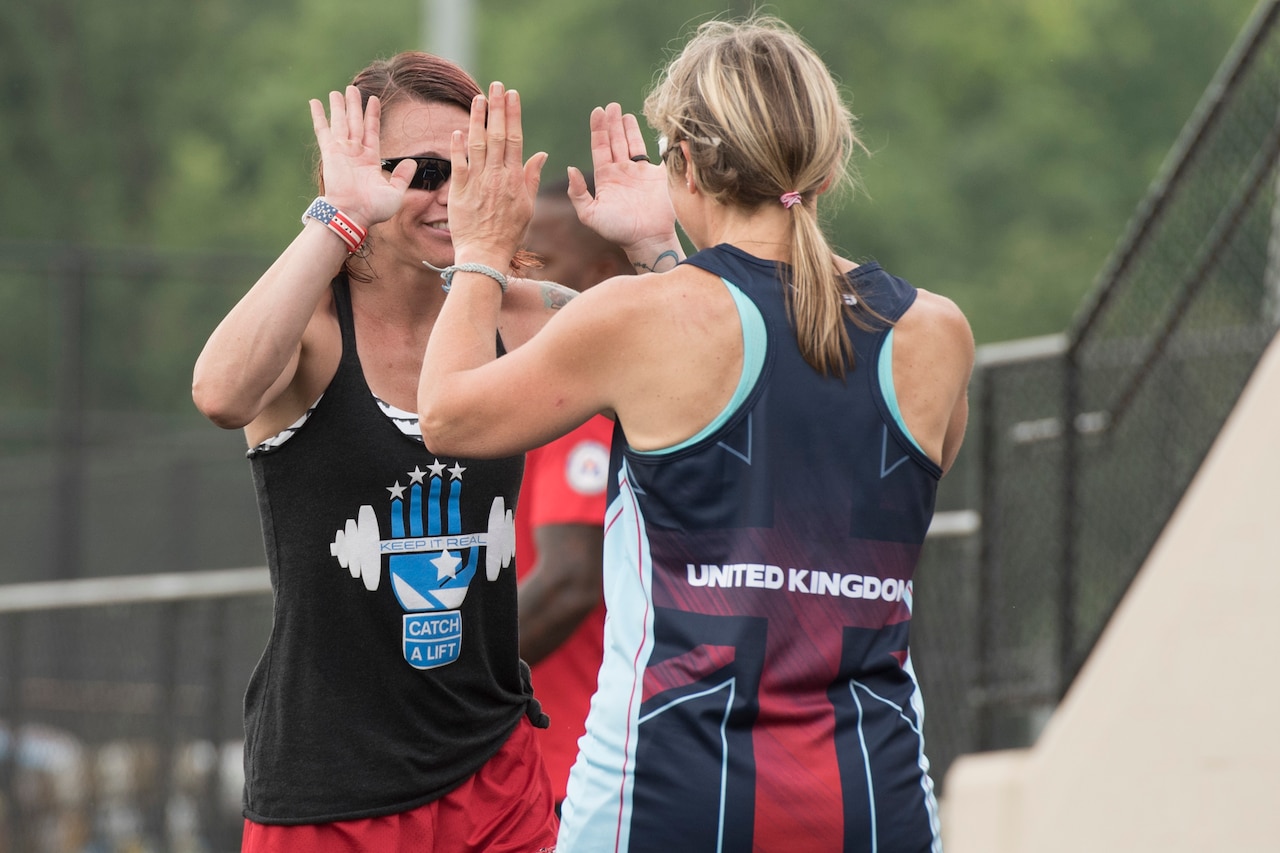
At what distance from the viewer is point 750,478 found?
2580 mm

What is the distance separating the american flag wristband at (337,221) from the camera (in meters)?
3.16

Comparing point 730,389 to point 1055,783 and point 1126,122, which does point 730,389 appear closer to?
point 1055,783

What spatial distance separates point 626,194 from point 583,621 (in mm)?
1284

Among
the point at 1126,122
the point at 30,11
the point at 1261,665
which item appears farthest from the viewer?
the point at 30,11

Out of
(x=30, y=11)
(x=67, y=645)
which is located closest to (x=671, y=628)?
(x=67, y=645)

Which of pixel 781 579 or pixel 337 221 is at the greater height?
pixel 337 221

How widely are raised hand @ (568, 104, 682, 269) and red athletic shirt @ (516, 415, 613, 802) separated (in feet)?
3.17

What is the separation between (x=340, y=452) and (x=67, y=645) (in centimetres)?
646

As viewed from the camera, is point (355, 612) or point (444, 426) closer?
point (444, 426)

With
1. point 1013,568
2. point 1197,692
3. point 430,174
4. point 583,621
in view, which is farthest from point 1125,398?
point 430,174

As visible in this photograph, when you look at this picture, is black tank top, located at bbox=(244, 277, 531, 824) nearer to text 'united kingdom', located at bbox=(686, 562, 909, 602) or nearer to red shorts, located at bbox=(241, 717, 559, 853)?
red shorts, located at bbox=(241, 717, 559, 853)

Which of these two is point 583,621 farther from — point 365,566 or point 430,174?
point 430,174

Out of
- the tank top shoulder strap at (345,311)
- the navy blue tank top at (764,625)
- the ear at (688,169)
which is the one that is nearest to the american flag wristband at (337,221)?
the tank top shoulder strap at (345,311)

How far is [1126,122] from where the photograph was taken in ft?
79.2
